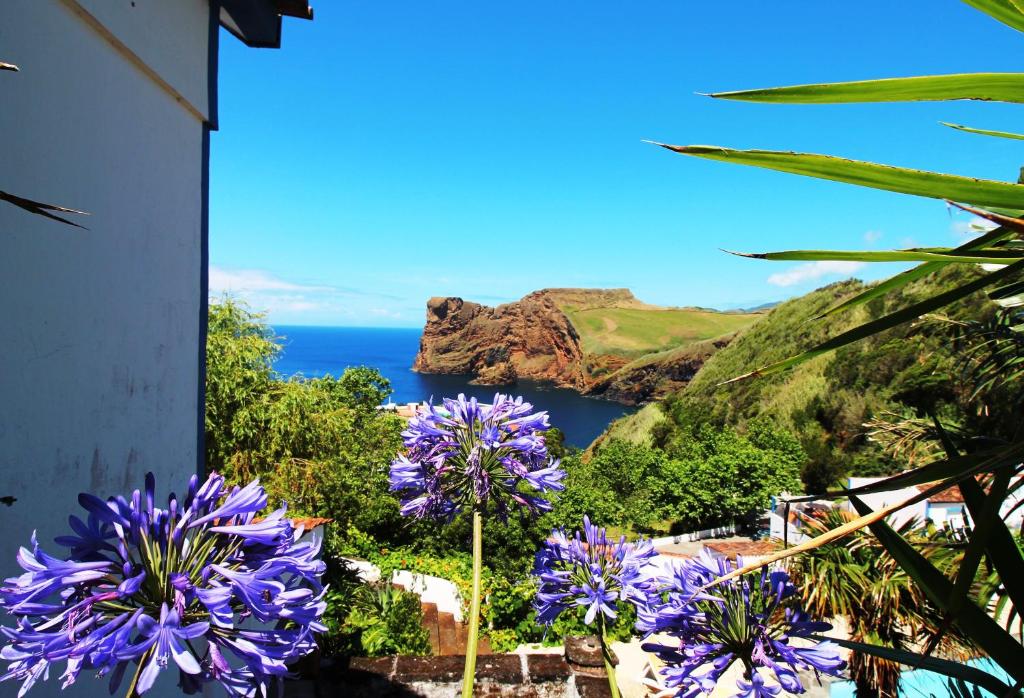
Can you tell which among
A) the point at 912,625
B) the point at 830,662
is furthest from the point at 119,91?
the point at 912,625

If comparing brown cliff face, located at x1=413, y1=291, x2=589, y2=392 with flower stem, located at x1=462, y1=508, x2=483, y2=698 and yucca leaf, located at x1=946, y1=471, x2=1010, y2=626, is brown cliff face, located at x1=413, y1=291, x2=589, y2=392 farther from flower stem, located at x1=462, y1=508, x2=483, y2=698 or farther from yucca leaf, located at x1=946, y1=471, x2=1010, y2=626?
yucca leaf, located at x1=946, y1=471, x2=1010, y2=626

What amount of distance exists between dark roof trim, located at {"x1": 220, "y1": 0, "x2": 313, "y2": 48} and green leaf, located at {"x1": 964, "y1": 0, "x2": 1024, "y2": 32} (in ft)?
15.5

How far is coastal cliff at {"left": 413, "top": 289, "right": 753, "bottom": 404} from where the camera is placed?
114562 mm

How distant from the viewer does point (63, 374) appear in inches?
107

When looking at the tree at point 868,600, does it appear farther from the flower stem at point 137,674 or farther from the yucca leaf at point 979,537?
the flower stem at point 137,674

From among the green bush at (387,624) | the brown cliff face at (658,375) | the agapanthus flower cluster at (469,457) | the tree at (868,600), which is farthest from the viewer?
the brown cliff face at (658,375)

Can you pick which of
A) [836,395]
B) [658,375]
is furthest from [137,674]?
[658,375]

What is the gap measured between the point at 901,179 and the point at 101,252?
11.1ft

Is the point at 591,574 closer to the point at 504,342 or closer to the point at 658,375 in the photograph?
the point at 658,375

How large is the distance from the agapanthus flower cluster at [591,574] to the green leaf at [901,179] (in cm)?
151

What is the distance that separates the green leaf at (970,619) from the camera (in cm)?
79

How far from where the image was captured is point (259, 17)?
179 inches

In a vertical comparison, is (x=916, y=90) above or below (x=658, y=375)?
above

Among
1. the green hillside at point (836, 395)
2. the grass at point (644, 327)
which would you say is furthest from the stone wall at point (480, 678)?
the grass at point (644, 327)
